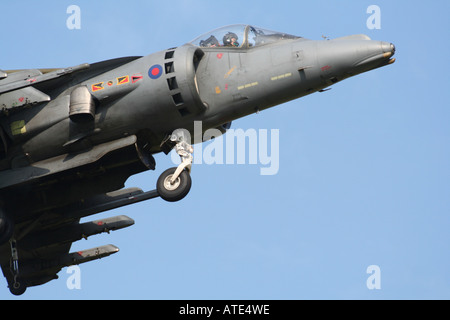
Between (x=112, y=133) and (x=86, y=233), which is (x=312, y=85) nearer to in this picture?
(x=112, y=133)

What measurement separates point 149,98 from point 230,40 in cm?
234

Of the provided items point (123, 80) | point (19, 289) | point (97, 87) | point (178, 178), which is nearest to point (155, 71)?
point (123, 80)

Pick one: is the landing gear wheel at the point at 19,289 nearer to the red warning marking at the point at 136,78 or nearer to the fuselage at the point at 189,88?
the fuselage at the point at 189,88

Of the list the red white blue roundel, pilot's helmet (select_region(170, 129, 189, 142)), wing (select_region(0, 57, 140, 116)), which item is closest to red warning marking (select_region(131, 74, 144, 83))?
the red white blue roundel

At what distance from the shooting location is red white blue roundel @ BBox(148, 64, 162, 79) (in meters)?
19.3

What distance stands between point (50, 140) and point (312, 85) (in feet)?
19.2

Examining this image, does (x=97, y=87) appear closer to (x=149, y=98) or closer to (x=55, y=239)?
(x=149, y=98)

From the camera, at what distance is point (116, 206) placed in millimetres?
21703

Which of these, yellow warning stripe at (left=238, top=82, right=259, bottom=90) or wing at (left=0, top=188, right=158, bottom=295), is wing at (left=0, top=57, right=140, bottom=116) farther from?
wing at (left=0, top=188, right=158, bottom=295)

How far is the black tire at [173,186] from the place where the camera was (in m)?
19.1

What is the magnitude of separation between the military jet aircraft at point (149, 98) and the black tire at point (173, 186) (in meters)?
0.02

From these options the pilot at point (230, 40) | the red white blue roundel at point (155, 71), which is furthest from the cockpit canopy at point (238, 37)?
the red white blue roundel at point (155, 71)

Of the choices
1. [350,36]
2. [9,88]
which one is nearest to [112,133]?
[9,88]

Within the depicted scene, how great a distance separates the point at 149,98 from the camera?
19.3 m
